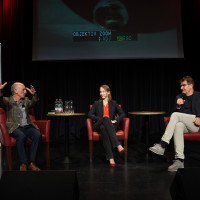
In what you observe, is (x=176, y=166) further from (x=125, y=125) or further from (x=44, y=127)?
(x=44, y=127)

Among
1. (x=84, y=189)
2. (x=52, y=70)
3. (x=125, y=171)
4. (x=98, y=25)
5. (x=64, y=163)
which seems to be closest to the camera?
(x=84, y=189)

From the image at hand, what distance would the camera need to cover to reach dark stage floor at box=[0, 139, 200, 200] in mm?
2059

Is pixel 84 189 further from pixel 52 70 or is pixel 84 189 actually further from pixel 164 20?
pixel 164 20

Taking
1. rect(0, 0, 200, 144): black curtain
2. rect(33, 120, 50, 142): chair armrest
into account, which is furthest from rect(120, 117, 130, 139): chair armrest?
rect(0, 0, 200, 144): black curtain

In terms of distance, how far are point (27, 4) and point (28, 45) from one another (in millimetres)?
811

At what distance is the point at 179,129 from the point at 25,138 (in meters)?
1.81

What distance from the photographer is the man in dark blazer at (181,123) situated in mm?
2918

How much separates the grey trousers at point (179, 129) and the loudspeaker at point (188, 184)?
1.53 metres

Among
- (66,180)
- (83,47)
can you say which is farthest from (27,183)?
(83,47)

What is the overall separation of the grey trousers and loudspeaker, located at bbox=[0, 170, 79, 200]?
5.96 ft

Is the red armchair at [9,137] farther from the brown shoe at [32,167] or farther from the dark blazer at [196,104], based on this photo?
the dark blazer at [196,104]

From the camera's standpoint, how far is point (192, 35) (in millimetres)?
5141

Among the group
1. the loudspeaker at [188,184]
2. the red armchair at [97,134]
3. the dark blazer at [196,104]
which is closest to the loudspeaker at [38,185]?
the loudspeaker at [188,184]

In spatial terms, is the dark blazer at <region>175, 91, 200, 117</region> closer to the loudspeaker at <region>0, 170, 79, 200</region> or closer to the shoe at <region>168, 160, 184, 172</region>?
the shoe at <region>168, 160, 184, 172</region>
